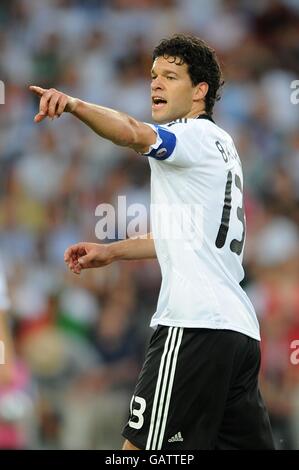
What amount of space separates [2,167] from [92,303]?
222 centimetres

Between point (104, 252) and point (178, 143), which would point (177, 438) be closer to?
point (104, 252)

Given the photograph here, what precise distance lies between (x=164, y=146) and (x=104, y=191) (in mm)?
5171

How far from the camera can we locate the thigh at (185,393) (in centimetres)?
411

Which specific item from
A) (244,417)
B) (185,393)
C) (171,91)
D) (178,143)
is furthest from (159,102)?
(244,417)

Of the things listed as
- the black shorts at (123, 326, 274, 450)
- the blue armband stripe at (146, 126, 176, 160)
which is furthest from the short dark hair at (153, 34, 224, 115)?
the black shorts at (123, 326, 274, 450)

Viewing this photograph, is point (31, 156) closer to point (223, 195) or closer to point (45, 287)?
point (45, 287)

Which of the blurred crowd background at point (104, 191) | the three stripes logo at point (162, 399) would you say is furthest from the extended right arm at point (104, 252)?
the blurred crowd background at point (104, 191)

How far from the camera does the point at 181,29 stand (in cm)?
1064

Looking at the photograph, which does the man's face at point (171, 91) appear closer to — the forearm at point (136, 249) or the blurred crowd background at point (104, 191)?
the forearm at point (136, 249)

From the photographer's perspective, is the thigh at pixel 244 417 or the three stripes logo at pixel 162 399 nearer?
the three stripes logo at pixel 162 399

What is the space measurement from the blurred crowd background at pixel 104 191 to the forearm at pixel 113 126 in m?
1.68

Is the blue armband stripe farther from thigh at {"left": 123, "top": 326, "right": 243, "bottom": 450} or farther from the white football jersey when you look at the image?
thigh at {"left": 123, "top": 326, "right": 243, "bottom": 450}

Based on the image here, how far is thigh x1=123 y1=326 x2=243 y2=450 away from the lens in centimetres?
411
